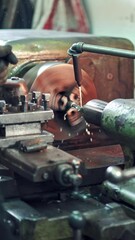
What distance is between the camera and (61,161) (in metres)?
1.25

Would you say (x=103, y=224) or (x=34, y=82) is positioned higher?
(x=34, y=82)

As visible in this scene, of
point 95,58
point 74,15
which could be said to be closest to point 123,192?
point 95,58

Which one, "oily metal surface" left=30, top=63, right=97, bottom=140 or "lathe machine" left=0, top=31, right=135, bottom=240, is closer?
"lathe machine" left=0, top=31, right=135, bottom=240

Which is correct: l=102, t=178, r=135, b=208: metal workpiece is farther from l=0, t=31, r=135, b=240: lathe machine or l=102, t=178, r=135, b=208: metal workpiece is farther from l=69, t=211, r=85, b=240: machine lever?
l=69, t=211, r=85, b=240: machine lever

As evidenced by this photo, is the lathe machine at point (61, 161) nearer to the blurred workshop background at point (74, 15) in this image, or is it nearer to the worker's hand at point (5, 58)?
the worker's hand at point (5, 58)

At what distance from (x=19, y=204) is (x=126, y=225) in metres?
0.24

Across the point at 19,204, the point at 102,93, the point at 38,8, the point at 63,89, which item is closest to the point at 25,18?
the point at 38,8

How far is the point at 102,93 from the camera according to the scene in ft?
6.40

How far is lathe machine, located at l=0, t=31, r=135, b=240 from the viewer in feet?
4.03

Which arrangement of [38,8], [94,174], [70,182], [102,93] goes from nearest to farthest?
[70,182]
[94,174]
[102,93]
[38,8]

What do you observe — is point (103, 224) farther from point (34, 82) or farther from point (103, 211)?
point (34, 82)

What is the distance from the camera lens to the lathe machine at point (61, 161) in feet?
4.03

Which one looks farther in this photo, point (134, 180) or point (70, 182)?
point (134, 180)

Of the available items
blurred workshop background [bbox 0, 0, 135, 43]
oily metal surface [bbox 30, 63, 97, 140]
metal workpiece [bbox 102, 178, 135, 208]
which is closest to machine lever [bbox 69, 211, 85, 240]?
metal workpiece [bbox 102, 178, 135, 208]
